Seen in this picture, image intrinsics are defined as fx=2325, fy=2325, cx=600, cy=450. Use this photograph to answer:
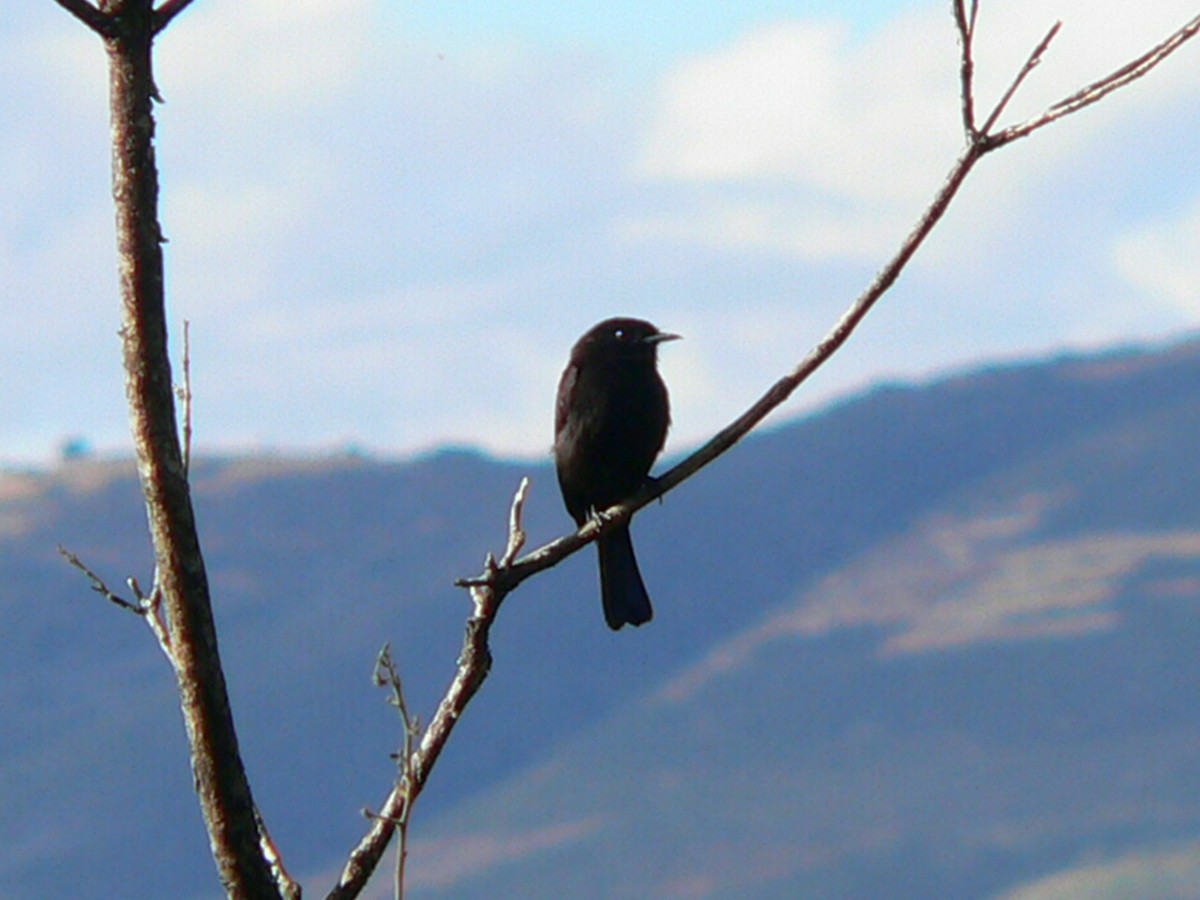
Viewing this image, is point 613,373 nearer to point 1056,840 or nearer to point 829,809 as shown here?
point 1056,840

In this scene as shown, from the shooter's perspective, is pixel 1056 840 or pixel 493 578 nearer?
pixel 493 578

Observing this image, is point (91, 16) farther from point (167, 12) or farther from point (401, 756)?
point (401, 756)

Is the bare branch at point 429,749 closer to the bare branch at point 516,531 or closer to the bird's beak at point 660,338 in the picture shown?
the bare branch at point 516,531

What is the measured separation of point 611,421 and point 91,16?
6.15m

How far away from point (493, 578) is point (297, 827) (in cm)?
19826

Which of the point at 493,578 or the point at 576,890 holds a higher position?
the point at 576,890

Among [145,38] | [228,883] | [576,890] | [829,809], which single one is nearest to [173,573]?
[228,883]

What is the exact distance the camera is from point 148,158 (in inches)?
178

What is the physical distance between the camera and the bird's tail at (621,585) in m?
9.67

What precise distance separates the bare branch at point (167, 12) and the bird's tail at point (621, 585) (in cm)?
515

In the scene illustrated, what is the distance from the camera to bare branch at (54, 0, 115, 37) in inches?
170

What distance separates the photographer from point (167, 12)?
4453 mm

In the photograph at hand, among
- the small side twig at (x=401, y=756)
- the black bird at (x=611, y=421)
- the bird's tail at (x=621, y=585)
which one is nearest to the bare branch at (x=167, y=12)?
the small side twig at (x=401, y=756)

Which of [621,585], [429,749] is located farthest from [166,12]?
[621,585]
